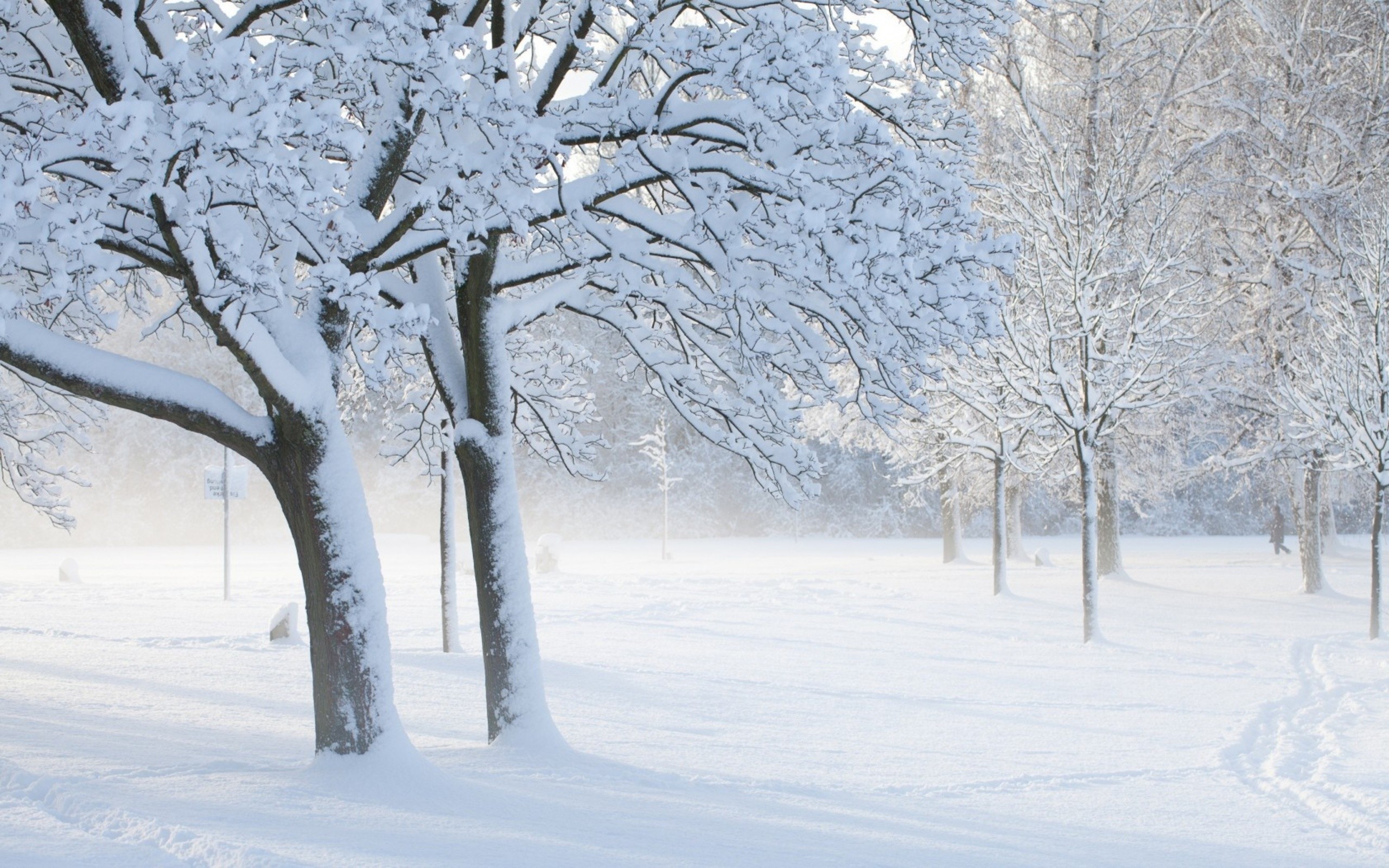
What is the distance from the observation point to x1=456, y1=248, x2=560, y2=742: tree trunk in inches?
309

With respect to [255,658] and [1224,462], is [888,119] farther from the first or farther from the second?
[1224,462]

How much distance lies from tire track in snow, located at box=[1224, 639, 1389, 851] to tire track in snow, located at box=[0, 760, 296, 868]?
5977 mm

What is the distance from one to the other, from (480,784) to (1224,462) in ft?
61.9

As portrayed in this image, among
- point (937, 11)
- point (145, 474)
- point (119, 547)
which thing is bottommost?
point (119, 547)

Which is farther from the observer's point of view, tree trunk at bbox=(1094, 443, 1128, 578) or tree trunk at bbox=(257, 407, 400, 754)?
tree trunk at bbox=(1094, 443, 1128, 578)

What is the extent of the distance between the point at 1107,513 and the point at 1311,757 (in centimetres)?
1475

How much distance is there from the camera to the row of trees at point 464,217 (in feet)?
16.8

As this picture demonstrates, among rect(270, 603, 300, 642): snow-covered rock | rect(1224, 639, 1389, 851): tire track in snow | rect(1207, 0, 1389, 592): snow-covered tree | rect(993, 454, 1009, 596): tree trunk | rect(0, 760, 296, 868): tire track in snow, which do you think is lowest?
rect(1224, 639, 1389, 851): tire track in snow

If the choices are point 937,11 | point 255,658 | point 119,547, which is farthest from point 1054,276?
point 119,547

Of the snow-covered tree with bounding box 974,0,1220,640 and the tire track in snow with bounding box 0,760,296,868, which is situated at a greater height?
the snow-covered tree with bounding box 974,0,1220,640

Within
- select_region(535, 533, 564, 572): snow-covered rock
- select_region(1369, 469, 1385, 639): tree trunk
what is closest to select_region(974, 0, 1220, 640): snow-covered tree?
select_region(1369, 469, 1385, 639): tree trunk

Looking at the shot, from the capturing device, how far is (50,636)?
47.9ft

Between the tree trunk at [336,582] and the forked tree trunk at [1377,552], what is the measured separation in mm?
13934

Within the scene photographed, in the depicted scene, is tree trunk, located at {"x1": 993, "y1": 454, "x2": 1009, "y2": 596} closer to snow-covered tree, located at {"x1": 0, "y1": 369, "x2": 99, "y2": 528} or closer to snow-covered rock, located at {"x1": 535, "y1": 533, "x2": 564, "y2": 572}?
snow-covered rock, located at {"x1": 535, "y1": 533, "x2": 564, "y2": 572}
